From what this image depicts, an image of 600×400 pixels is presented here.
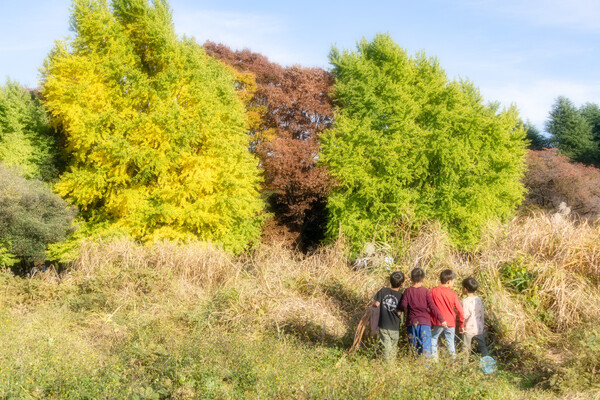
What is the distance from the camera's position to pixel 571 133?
34594 millimetres

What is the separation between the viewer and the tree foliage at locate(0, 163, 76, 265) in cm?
1520

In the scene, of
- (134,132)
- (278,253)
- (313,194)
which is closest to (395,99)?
(313,194)

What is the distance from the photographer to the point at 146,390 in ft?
17.0

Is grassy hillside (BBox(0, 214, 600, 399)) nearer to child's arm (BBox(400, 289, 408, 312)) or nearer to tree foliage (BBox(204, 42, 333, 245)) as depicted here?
child's arm (BBox(400, 289, 408, 312))

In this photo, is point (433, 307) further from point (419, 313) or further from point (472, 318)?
point (472, 318)

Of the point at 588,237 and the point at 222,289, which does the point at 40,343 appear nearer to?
the point at 222,289

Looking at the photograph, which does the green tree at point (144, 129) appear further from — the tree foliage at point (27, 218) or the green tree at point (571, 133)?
the green tree at point (571, 133)

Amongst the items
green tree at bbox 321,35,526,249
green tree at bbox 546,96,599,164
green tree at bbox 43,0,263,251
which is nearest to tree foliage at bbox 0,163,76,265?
green tree at bbox 43,0,263,251

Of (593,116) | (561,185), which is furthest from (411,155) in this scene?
(593,116)

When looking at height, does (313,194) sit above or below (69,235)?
above

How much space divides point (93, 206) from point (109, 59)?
17.4ft

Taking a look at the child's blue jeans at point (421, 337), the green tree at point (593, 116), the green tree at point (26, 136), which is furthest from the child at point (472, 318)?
the green tree at point (593, 116)

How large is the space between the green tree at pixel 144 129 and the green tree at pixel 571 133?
2609 cm

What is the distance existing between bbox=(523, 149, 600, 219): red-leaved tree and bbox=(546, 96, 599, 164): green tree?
568 cm
